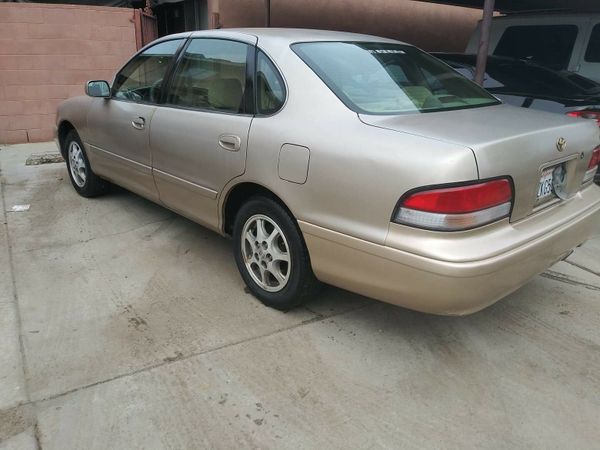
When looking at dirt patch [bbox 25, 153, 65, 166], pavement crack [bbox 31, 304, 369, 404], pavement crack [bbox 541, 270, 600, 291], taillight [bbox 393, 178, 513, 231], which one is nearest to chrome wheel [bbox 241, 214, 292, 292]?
pavement crack [bbox 31, 304, 369, 404]

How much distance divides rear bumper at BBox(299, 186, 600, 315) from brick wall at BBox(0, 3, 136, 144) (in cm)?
653

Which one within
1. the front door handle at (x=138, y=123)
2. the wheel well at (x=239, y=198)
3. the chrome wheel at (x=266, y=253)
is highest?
the front door handle at (x=138, y=123)

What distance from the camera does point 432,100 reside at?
3.00 m

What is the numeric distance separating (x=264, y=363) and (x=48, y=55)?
6.84 meters

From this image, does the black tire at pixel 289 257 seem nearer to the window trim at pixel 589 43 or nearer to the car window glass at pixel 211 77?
the car window glass at pixel 211 77

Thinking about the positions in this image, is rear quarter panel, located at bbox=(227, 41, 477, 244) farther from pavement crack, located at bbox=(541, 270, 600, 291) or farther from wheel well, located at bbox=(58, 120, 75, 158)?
wheel well, located at bbox=(58, 120, 75, 158)

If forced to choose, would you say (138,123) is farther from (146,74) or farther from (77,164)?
(77,164)

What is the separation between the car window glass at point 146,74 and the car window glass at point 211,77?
23cm

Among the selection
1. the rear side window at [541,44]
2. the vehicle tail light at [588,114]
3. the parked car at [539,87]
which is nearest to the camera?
the vehicle tail light at [588,114]

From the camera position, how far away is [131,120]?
13.3ft

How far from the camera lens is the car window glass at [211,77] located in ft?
10.7

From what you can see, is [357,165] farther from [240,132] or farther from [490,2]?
[490,2]

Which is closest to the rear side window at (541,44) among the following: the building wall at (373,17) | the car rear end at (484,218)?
the building wall at (373,17)

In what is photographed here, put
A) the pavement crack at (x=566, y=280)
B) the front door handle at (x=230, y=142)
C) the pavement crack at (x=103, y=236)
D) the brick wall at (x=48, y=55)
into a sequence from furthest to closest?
the brick wall at (x=48, y=55), the pavement crack at (x=103, y=236), the pavement crack at (x=566, y=280), the front door handle at (x=230, y=142)
